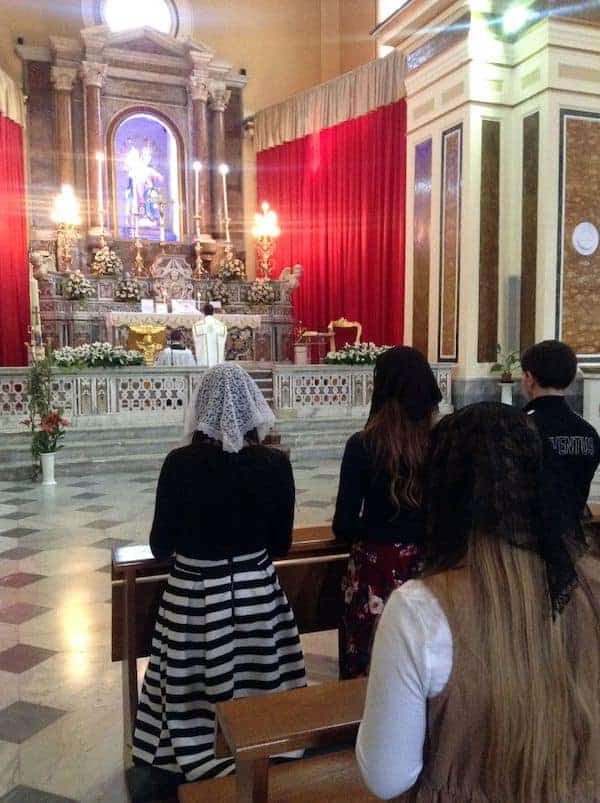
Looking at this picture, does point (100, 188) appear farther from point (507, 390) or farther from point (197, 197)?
point (507, 390)

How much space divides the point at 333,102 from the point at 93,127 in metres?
4.64

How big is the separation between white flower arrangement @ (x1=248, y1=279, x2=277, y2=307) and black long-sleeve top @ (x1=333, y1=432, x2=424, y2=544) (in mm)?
11278

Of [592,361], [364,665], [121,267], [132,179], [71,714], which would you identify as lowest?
[71,714]

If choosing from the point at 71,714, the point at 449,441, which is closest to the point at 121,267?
the point at 71,714

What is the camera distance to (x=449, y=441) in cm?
102

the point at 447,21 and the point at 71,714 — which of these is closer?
the point at 71,714

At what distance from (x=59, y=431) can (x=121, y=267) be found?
21.9 ft

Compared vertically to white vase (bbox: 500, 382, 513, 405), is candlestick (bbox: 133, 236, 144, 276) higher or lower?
higher

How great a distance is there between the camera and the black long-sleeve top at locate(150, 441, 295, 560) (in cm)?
203

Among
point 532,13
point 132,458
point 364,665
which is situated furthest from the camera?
point 532,13

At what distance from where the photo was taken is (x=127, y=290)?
1248cm

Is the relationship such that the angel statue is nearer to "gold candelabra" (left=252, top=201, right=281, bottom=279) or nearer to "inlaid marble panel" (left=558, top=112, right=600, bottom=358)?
"gold candelabra" (left=252, top=201, right=281, bottom=279)

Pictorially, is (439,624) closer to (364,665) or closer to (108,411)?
(364,665)

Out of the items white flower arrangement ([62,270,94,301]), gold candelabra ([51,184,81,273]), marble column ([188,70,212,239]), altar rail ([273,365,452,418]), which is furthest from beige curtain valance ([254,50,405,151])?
white flower arrangement ([62,270,94,301])
